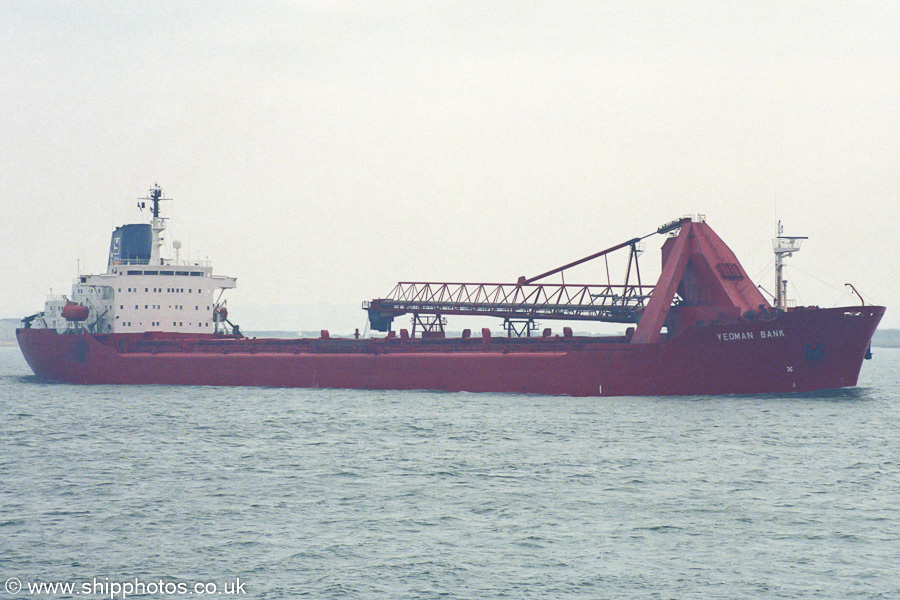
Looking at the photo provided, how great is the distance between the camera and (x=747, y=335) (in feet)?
119

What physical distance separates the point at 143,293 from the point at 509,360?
74.3 ft

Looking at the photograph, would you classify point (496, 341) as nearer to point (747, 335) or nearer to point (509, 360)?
point (509, 360)

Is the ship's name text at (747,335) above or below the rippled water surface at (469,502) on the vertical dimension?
above

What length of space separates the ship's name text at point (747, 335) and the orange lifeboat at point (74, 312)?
1358 inches

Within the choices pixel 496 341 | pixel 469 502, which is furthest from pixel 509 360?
pixel 469 502

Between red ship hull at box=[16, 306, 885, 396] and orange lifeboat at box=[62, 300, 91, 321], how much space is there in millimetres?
1170

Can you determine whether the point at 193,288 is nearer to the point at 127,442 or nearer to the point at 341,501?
the point at 127,442

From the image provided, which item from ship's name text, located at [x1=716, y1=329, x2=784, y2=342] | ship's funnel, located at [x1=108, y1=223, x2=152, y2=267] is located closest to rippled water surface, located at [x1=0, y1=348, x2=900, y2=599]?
ship's name text, located at [x1=716, y1=329, x2=784, y2=342]

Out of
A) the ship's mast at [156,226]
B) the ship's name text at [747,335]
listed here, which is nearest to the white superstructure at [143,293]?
the ship's mast at [156,226]

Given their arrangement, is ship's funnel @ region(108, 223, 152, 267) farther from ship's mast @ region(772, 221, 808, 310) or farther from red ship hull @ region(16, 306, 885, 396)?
ship's mast @ region(772, 221, 808, 310)

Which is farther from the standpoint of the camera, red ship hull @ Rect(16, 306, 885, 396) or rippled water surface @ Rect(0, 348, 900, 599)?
red ship hull @ Rect(16, 306, 885, 396)

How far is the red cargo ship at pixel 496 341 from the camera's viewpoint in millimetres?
36719

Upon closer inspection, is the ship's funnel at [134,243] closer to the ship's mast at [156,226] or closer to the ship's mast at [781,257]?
the ship's mast at [156,226]

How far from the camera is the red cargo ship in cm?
3672
